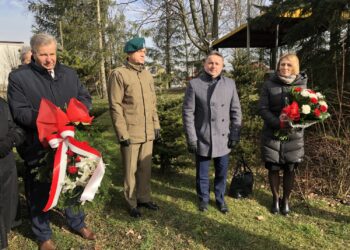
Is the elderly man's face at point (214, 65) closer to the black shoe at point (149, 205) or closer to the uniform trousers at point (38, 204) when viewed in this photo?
the black shoe at point (149, 205)

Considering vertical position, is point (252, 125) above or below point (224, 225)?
above

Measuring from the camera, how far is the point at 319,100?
3.93 metres

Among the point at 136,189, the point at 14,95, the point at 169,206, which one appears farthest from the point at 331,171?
the point at 14,95

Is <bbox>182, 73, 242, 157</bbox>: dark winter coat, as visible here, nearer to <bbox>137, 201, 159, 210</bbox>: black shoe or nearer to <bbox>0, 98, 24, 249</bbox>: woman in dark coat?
<bbox>137, 201, 159, 210</bbox>: black shoe

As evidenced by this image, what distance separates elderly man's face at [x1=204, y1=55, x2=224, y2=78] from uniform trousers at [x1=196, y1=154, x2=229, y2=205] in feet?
3.39

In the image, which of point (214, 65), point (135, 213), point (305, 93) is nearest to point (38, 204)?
point (135, 213)

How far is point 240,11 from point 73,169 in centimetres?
3113

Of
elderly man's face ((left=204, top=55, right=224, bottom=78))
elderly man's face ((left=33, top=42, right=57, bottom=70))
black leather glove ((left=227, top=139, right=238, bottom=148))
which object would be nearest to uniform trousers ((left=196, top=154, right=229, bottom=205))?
black leather glove ((left=227, top=139, right=238, bottom=148))

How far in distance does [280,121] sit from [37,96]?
2.59 meters

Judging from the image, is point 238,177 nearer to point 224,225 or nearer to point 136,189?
point 224,225

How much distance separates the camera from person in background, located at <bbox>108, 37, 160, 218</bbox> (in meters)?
4.06

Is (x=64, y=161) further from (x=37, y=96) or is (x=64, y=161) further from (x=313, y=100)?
(x=313, y=100)

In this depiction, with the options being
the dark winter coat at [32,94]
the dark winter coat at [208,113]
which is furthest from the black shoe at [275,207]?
the dark winter coat at [32,94]

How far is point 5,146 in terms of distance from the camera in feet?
9.68
